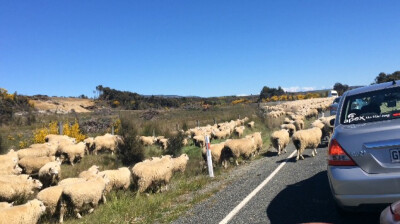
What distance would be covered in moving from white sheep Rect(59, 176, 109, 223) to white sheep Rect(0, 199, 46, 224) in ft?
2.29

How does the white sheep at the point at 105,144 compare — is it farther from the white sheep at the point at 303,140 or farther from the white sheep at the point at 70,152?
the white sheep at the point at 303,140

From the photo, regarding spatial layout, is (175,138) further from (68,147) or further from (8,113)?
(8,113)

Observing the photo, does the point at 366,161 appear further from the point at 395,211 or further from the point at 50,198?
the point at 50,198

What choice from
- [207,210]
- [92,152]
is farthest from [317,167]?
[92,152]

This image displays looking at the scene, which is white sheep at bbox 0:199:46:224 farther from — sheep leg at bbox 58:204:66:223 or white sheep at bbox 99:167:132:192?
white sheep at bbox 99:167:132:192

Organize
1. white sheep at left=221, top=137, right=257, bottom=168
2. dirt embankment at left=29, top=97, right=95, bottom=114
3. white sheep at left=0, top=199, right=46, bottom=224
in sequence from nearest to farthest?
white sheep at left=0, top=199, right=46, bottom=224, white sheep at left=221, top=137, right=257, bottom=168, dirt embankment at left=29, top=97, right=95, bottom=114

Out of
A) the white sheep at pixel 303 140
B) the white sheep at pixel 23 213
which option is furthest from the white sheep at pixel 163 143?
the white sheep at pixel 23 213

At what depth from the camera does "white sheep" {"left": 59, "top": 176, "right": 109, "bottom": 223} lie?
776 centimetres

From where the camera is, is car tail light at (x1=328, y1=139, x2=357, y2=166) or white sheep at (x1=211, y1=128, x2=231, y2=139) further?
white sheep at (x1=211, y1=128, x2=231, y2=139)

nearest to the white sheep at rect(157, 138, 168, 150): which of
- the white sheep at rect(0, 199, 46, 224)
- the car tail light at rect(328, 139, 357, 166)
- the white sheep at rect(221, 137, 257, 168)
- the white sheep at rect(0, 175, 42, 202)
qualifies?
the white sheep at rect(221, 137, 257, 168)

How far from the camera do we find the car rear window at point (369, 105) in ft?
16.5

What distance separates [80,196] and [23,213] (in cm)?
144

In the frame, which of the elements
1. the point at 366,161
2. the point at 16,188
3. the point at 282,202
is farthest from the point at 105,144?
the point at 366,161

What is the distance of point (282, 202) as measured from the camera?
249 inches
